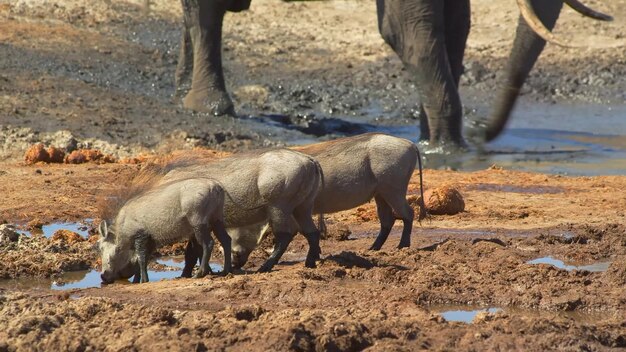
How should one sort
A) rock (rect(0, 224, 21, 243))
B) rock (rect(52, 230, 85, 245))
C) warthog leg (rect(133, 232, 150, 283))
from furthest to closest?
1. rock (rect(52, 230, 85, 245))
2. rock (rect(0, 224, 21, 243))
3. warthog leg (rect(133, 232, 150, 283))

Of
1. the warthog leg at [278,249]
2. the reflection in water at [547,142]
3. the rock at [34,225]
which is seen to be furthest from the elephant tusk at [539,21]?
the rock at [34,225]

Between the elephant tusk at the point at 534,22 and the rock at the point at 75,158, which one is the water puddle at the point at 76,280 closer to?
the elephant tusk at the point at 534,22

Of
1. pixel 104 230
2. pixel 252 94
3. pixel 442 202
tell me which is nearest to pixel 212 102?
pixel 252 94

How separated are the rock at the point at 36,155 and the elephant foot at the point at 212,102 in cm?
337

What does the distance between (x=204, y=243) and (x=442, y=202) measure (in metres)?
3.52

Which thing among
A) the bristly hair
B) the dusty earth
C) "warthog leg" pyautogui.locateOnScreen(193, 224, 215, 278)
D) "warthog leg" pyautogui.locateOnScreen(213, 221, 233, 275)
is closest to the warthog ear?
the bristly hair

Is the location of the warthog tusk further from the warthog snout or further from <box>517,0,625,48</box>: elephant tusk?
the warthog snout

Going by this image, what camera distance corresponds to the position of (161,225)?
8820 mm

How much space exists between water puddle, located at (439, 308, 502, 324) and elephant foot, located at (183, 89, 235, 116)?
31.0ft

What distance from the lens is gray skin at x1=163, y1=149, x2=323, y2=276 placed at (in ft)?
29.1

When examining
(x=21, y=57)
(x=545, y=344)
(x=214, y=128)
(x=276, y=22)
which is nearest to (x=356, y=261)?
(x=545, y=344)

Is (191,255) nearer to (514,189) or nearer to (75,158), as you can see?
(514,189)

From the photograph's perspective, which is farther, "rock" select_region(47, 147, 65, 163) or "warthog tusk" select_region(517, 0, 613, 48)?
"rock" select_region(47, 147, 65, 163)

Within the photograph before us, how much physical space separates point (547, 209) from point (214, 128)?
17.8ft
